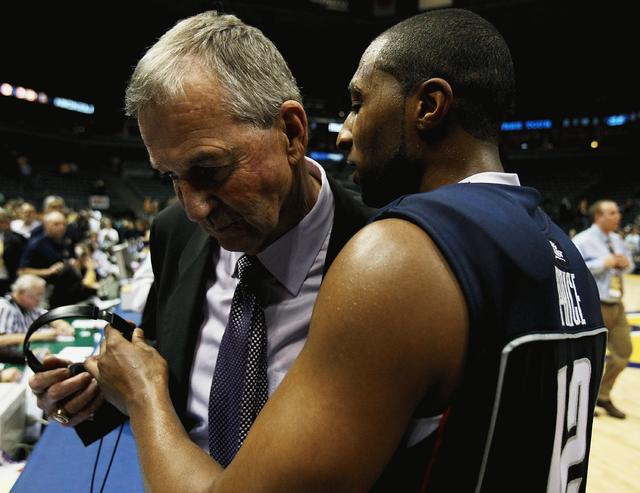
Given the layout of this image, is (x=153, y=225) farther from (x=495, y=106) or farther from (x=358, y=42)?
(x=358, y=42)

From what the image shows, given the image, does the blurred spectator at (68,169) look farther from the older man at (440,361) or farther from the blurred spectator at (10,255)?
the older man at (440,361)

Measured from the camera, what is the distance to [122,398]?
0.91 m

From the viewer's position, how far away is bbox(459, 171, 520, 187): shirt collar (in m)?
0.79

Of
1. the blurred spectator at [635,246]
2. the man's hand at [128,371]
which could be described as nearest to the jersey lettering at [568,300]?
the man's hand at [128,371]

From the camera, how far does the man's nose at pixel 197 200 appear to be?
91 centimetres

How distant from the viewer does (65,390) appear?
3.43 feet

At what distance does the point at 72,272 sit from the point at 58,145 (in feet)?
57.7

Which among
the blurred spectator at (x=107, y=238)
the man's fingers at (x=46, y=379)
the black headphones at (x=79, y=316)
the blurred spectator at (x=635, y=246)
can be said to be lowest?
the blurred spectator at (x=635, y=246)

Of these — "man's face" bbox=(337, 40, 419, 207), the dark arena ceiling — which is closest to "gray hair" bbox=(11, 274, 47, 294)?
"man's face" bbox=(337, 40, 419, 207)

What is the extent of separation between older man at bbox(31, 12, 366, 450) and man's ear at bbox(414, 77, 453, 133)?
260 mm

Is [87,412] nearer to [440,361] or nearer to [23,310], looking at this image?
[440,361]

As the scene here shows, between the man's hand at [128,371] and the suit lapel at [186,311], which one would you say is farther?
the suit lapel at [186,311]

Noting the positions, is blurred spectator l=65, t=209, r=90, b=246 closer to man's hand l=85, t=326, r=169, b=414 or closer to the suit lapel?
the suit lapel

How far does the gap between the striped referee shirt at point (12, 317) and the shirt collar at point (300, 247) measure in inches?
135
